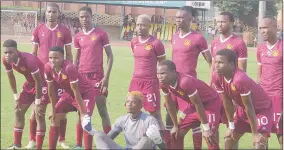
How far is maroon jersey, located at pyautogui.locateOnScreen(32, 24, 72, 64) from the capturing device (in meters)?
9.01

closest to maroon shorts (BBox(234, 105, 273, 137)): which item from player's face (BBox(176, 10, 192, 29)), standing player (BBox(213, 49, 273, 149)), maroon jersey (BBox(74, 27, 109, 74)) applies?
standing player (BBox(213, 49, 273, 149))

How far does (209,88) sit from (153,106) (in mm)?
1358

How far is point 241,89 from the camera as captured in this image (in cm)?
655

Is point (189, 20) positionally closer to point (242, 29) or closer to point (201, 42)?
point (201, 42)

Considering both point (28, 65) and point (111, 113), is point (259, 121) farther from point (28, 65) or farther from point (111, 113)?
point (111, 113)

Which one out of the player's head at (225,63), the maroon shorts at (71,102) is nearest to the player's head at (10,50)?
the maroon shorts at (71,102)

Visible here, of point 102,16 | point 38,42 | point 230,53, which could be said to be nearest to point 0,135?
point 38,42

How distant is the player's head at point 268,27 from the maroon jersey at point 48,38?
323 cm

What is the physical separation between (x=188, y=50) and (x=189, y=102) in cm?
128

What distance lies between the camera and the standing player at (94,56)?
8.76 m

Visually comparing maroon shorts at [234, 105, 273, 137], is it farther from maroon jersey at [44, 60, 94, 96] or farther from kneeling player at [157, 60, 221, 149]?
maroon jersey at [44, 60, 94, 96]

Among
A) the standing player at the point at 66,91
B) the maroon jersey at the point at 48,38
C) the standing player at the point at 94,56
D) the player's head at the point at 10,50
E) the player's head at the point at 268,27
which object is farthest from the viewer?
the maroon jersey at the point at 48,38

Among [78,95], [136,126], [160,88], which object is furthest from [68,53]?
[136,126]

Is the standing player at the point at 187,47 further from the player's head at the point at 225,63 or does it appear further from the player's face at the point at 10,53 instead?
the player's face at the point at 10,53
